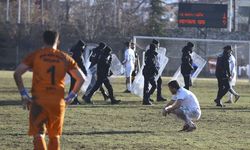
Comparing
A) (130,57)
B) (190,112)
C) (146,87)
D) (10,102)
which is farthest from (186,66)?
(190,112)

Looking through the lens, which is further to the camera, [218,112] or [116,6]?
[116,6]

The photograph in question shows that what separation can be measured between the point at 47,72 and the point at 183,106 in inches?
202

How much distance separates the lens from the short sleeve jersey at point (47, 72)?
8.41 metres

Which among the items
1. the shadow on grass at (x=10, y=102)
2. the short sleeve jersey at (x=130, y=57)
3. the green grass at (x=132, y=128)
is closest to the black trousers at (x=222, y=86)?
the green grass at (x=132, y=128)

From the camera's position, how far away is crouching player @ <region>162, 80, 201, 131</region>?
41.5 ft

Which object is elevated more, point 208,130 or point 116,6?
point 116,6

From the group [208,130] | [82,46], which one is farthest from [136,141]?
[82,46]

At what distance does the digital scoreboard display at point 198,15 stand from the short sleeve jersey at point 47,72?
34.3 m

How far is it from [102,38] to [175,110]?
4458 cm

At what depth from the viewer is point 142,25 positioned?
6388 cm

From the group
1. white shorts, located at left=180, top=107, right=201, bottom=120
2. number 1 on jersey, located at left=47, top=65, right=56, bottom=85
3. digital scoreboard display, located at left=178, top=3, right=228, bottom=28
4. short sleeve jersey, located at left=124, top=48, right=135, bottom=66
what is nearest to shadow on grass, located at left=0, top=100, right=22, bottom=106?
short sleeve jersey, located at left=124, top=48, right=135, bottom=66

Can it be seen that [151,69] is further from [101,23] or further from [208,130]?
[101,23]

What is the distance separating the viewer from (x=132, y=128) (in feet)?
44.8

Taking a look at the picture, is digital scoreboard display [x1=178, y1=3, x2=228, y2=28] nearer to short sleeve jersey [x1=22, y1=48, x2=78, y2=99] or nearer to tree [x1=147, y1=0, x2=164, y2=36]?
tree [x1=147, y1=0, x2=164, y2=36]
